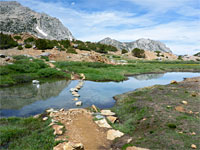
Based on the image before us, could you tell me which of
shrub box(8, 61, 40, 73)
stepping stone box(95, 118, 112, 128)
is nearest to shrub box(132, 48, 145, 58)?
shrub box(8, 61, 40, 73)

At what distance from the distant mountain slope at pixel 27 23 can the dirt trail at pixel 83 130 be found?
437 ft

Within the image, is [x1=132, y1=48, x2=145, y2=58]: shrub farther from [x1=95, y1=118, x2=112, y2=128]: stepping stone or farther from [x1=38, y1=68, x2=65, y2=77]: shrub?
[x1=95, y1=118, x2=112, y2=128]: stepping stone

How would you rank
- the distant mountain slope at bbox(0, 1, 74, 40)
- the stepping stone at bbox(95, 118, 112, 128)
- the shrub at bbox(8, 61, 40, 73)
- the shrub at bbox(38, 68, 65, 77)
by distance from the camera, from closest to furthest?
the stepping stone at bbox(95, 118, 112, 128) < the shrub at bbox(8, 61, 40, 73) < the shrub at bbox(38, 68, 65, 77) < the distant mountain slope at bbox(0, 1, 74, 40)

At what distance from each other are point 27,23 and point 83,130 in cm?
16161

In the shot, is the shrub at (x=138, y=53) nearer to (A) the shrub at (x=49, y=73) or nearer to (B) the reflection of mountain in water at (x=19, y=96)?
(A) the shrub at (x=49, y=73)

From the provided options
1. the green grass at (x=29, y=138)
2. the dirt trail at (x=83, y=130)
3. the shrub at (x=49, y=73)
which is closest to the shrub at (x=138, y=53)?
the shrub at (x=49, y=73)

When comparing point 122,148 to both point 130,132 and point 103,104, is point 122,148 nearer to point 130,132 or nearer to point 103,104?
point 130,132

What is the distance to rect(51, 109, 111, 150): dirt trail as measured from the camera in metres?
8.75

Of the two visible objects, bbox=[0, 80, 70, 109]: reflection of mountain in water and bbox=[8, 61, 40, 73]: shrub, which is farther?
bbox=[8, 61, 40, 73]: shrub

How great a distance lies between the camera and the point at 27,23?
14500 cm

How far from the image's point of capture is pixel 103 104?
57.4 ft

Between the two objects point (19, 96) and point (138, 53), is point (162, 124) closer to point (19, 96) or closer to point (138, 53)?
point (19, 96)

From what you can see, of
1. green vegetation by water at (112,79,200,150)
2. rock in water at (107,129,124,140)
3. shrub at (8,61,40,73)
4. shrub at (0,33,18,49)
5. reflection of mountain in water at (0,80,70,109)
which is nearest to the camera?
green vegetation by water at (112,79,200,150)

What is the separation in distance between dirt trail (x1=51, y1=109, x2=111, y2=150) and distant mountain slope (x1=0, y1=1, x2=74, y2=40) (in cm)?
13324
